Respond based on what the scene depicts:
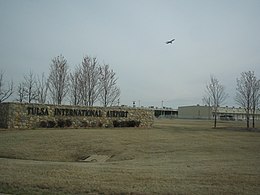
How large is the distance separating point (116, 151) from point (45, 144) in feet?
14.6

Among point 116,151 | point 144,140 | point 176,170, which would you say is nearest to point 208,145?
point 144,140

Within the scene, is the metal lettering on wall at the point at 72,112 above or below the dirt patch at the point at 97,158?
above

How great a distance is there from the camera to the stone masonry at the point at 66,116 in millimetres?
30130

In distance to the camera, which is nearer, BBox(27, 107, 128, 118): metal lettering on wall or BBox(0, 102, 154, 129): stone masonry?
BBox(0, 102, 154, 129): stone masonry

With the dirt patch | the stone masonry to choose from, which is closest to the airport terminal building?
the stone masonry

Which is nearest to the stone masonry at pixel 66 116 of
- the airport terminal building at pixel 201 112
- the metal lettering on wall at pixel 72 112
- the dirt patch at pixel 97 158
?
the metal lettering on wall at pixel 72 112

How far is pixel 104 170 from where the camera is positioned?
11211mm

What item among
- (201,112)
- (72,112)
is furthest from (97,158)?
(201,112)

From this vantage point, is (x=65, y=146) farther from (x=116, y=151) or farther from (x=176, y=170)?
(x=176, y=170)

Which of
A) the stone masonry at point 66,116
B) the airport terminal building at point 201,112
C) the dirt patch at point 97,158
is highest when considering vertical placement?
the airport terminal building at point 201,112

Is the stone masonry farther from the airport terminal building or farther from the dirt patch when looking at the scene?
the airport terminal building

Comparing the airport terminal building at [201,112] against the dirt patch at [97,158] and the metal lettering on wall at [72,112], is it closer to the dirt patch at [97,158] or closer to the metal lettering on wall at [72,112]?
the metal lettering on wall at [72,112]

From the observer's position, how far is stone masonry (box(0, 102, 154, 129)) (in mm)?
30130

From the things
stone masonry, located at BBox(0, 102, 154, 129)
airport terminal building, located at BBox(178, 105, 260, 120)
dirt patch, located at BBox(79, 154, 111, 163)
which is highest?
airport terminal building, located at BBox(178, 105, 260, 120)
